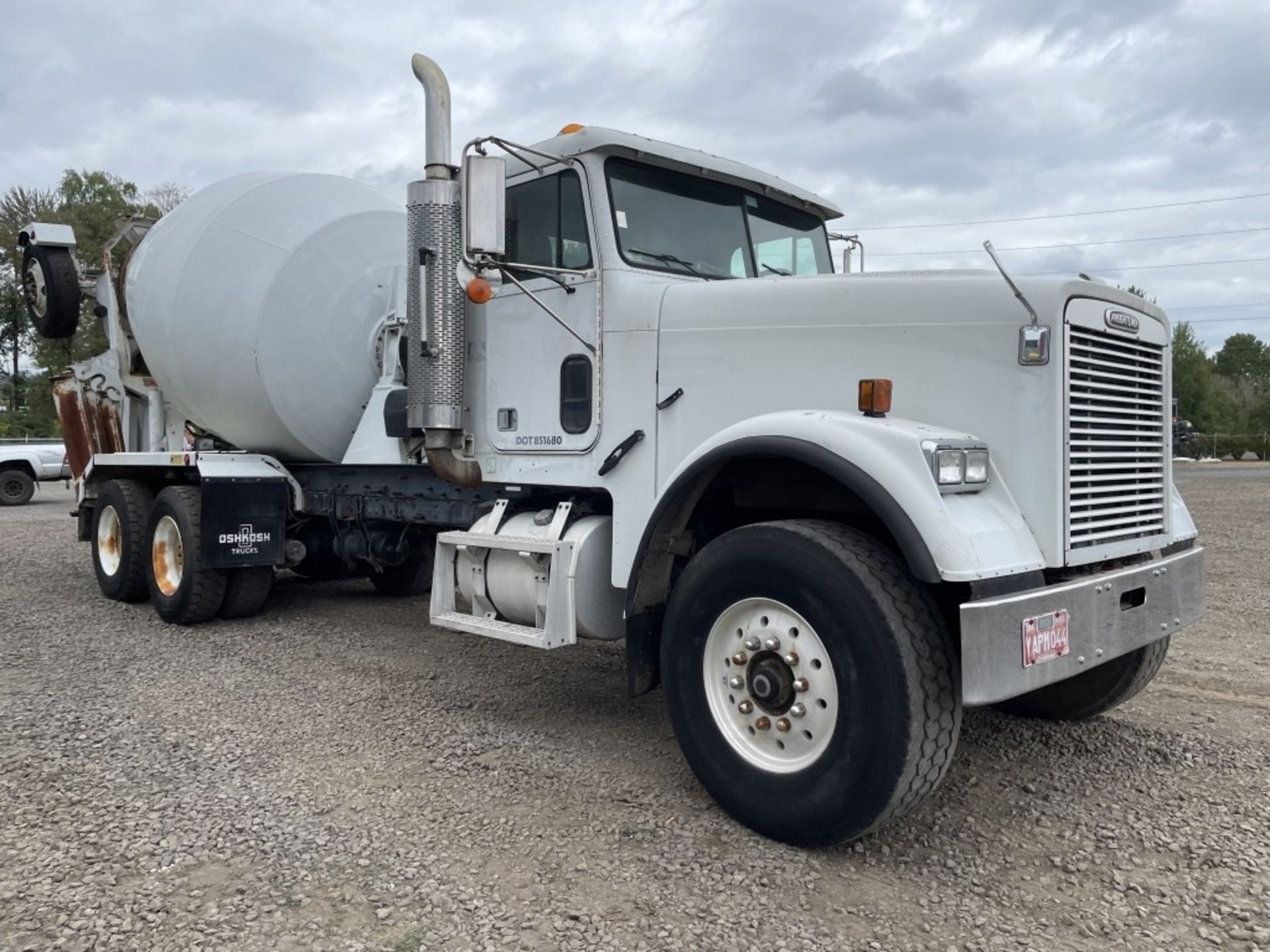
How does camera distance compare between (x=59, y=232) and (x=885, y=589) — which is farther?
(x=59, y=232)

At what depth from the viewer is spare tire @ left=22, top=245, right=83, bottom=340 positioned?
327 inches

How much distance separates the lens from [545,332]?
498 centimetres

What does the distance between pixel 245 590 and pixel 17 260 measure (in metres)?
23.2

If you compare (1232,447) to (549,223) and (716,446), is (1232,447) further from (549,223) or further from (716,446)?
(716,446)

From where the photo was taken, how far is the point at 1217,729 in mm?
4797

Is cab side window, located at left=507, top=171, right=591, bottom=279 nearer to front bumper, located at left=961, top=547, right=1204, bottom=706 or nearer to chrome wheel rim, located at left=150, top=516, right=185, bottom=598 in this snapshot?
front bumper, located at left=961, top=547, right=1204, bottom=706

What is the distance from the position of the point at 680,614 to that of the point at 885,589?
0.86 m

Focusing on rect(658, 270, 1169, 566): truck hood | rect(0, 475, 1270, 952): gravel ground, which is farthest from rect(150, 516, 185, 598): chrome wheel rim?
rect(658, 270, 1169, 566): truck hood

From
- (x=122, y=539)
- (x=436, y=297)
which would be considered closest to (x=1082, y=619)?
(x=436, y=297)

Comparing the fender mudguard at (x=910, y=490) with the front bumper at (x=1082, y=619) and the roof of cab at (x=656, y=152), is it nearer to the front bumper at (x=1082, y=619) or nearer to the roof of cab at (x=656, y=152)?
the front bumper at (x=1082, y=619)

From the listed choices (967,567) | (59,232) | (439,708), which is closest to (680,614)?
(967,567)

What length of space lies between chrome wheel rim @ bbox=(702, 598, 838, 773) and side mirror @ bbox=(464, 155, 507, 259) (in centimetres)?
190

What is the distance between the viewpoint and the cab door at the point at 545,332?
476 centimetres

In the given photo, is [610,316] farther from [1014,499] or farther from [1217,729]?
[1217,729]
